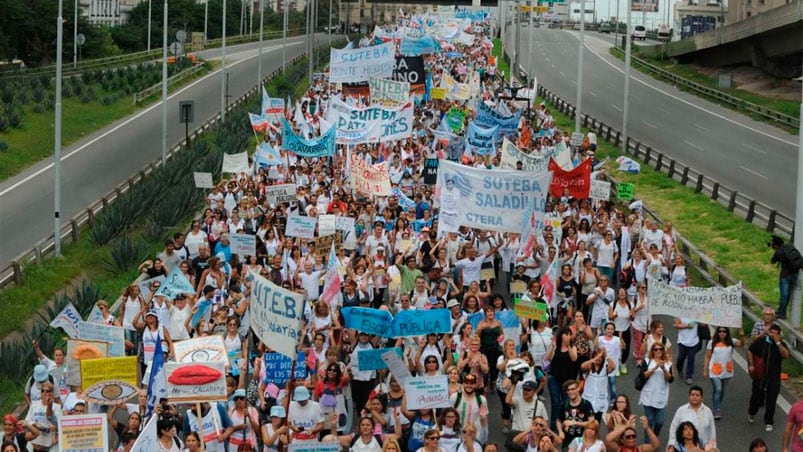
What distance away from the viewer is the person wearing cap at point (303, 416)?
13094 millimetres

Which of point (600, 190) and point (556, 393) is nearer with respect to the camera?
point (556, 393)

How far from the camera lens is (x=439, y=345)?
15.0 meters

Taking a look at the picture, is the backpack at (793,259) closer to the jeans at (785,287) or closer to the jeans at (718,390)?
the jeans at (785,287)

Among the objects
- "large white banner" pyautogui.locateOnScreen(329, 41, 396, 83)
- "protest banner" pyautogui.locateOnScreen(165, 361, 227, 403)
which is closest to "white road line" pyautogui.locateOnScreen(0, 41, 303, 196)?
"large white banner" pyautogui.locateOnScreen(329, 41, 396, 83)

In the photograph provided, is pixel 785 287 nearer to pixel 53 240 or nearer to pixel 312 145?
pixel 312 145

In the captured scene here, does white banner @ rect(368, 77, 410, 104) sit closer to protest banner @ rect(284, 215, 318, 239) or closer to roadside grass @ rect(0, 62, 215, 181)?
roadside grass @ rect(0, 62, 215, 181)

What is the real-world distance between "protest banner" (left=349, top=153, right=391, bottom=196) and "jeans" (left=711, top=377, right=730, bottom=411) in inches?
366

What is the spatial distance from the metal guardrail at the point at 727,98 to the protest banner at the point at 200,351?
43.2m

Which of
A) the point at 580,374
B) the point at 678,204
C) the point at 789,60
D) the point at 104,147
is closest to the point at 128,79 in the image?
the point at 104,147

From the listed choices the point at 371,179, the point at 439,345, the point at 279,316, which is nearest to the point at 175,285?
the point at 439,345

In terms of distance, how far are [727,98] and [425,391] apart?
52.1 meters

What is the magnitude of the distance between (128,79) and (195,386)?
180 ft

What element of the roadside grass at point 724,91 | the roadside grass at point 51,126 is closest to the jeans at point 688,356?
the roadside grass at point 51,126

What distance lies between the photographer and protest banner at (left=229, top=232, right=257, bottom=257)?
66.7ft
